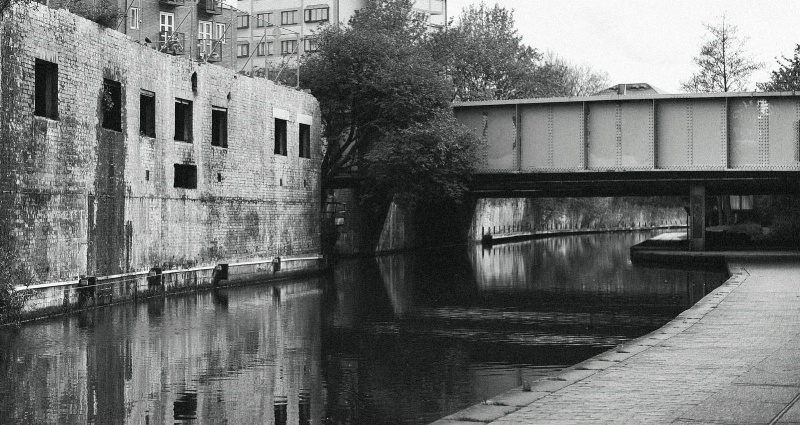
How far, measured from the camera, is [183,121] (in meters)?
28.3

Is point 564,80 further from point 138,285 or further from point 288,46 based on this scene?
point 138,285

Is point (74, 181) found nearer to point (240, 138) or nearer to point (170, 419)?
point (240, 138)

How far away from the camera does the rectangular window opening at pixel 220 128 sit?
30.0 metres

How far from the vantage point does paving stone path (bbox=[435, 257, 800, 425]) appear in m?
9.11

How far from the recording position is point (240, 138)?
3092 centimetres

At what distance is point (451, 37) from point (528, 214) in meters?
23.5

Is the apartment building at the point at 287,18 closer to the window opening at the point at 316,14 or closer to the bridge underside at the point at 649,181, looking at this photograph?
the window opening at the point at 316,14

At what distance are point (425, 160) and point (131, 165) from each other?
1445cm

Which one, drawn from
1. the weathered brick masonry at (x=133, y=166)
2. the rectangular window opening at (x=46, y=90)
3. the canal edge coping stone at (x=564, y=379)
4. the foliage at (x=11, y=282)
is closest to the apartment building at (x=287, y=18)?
the weathered brick masonry at (x=133, y=166)

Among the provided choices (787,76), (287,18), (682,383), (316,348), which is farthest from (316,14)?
(682,383)

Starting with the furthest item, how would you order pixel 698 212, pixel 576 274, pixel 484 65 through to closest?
pixel 484 65 → pixel 698 212 → pixel 576 274

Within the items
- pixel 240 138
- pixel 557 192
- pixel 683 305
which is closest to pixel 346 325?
pixel 683 305

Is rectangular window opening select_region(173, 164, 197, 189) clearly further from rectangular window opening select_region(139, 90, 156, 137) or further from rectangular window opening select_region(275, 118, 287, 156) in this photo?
rectangular window opening select_region(275, 118, 287, 156)

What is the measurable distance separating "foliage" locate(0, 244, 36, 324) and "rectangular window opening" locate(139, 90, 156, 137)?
6.71 metres
